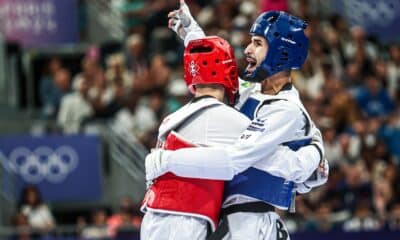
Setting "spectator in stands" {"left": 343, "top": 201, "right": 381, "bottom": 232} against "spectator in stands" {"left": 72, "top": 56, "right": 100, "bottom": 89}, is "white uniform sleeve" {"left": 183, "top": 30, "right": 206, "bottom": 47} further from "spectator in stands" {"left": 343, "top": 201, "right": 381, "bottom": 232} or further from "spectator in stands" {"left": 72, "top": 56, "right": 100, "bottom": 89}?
"spectator in stands" {"left": 72, "top": 56, "right": 100, "bottom": 89}

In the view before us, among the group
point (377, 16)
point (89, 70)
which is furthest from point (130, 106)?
point (377, 16)

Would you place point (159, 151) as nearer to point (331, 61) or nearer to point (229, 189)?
point (229, 189)

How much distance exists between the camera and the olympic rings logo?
55.1ft

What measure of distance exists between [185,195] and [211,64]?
824 mm

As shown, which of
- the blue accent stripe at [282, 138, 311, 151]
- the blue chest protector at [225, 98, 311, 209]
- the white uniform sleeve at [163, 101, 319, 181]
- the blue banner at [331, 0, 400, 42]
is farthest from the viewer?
the blue banner at [331, 0, 400, 42]

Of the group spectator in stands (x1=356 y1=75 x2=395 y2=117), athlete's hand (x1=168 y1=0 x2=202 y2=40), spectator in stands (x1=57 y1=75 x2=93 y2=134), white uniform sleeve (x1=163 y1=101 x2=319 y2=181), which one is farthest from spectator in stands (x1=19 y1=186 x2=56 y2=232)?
white uniform sleeve (x1=163 y1=101 x2=319 y2=181)

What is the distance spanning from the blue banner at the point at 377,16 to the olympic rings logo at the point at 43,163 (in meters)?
5.86

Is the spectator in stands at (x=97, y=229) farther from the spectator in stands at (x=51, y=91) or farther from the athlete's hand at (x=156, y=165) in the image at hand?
the athlete's hand at (x=156, y=165)

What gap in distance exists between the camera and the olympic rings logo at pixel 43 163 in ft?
55.1

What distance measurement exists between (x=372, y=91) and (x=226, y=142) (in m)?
10.6

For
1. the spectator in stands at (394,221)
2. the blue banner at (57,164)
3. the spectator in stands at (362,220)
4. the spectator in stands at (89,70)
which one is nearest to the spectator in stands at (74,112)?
the blue banner at (57,164)

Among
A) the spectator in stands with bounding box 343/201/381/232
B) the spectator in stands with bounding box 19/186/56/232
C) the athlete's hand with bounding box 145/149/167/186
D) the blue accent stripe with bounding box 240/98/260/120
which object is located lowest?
the spectator in stands with bounding box 19/186/56/232

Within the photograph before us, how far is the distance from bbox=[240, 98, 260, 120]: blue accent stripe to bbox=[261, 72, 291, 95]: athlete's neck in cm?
12

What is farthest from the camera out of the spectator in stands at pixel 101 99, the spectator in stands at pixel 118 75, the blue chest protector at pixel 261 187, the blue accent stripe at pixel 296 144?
the spectator in stands at pixel 118 75
